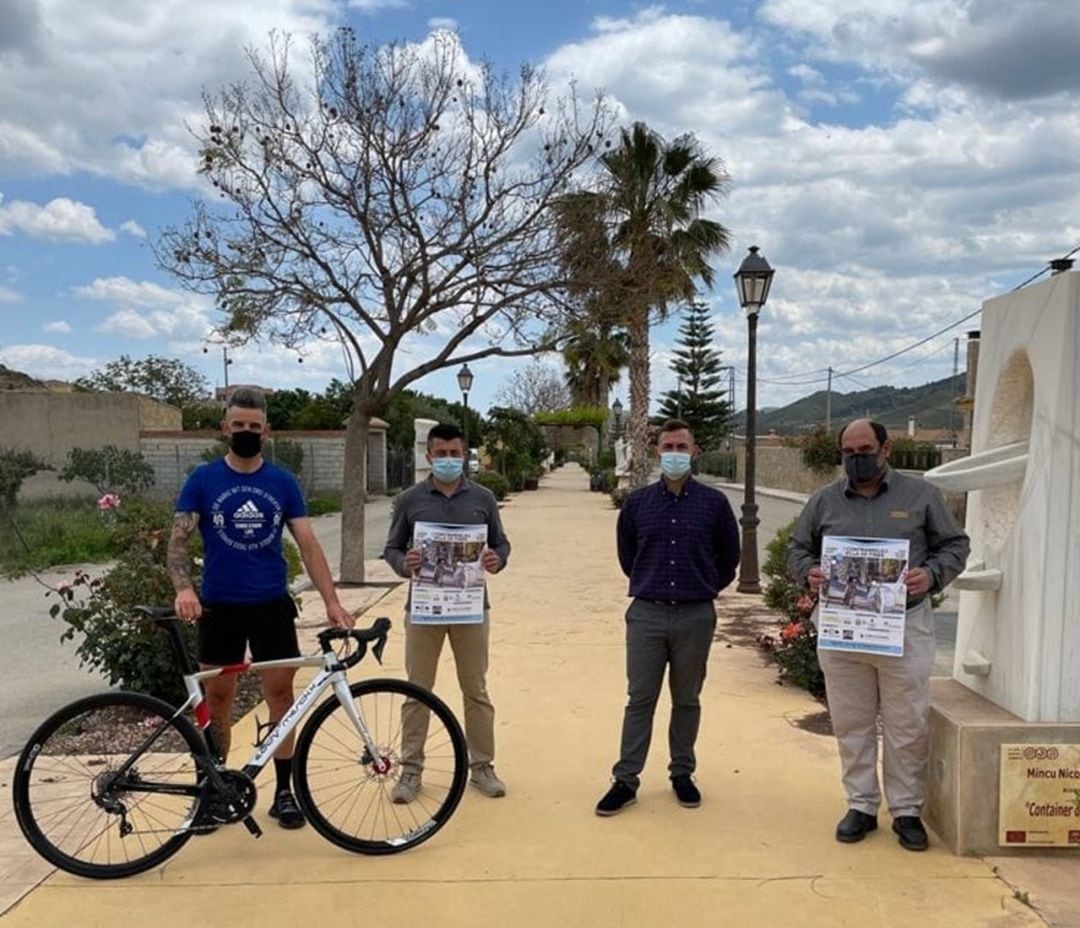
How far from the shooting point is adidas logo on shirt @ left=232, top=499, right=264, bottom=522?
149 inches

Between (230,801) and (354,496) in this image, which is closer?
(230,801)

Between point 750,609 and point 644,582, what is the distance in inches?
242

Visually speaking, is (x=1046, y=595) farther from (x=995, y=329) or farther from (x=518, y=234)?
(x=518, y=234)

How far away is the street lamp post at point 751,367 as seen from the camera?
11.0 meters

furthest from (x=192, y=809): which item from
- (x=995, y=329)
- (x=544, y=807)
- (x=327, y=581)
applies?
(x=995, y=329)

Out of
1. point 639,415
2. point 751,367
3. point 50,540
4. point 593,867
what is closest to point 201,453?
point 50,540

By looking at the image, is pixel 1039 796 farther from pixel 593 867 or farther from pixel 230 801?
pixel 230 801

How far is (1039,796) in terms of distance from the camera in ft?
11.7

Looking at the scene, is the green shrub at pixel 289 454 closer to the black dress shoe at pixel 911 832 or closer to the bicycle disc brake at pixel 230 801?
the bicycle disc brake at pixel 230 801

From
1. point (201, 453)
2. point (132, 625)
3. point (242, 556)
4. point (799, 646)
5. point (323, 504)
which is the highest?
point (201, 453)

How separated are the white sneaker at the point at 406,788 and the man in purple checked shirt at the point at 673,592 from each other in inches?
32.0

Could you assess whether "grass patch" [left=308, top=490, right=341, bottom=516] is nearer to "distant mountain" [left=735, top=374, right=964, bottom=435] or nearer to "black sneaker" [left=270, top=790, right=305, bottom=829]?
"black sneaker" [left=270, top=790, right=305, bottom=829]

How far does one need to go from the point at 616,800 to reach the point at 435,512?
150cm

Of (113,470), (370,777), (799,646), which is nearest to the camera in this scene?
(370,777)
